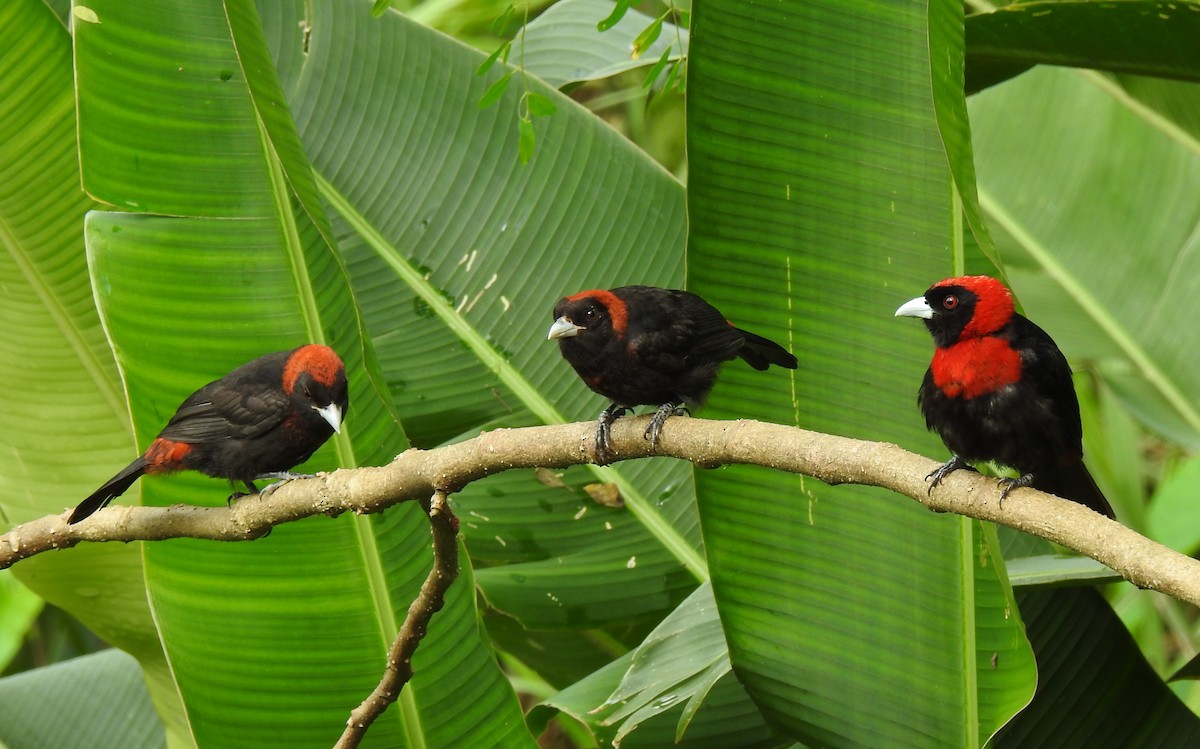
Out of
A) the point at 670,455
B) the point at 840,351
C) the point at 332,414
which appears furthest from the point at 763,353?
the point at 332,414

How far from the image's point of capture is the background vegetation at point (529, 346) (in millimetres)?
2283

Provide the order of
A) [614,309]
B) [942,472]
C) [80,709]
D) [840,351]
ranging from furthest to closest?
[80,709]
[614,309]
[840,351]
[942,472]

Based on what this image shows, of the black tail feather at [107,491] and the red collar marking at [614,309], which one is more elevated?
the red collar marking at [614,309]

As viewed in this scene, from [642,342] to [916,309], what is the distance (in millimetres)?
714

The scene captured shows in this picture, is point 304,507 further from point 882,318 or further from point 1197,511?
point 1197,511

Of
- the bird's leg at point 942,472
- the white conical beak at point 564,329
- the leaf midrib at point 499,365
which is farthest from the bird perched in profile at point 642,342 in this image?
the bird's leg at point 942,472

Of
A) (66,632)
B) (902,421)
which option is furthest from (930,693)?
(66,632)

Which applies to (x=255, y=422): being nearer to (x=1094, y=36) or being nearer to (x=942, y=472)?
(x=942, y=472)

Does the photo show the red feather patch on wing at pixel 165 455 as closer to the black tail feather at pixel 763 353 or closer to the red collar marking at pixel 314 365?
the red collar marking at pixel 314 365

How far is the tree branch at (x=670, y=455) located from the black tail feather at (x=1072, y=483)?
49 centimetres

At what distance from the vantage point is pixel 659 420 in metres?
2.29

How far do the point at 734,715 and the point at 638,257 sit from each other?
1.24 metres

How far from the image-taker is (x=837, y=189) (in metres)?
2.27

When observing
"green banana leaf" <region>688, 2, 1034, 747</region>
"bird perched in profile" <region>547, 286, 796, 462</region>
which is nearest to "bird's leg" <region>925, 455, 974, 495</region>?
"green banana leaf" <region>688, 2, 1034, 747</region>
